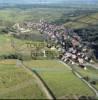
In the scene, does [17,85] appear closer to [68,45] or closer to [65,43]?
[68,45]

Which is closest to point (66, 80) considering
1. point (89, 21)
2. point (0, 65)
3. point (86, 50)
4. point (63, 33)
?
point (0, 65)

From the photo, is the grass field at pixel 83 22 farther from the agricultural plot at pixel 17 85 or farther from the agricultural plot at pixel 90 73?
the agricultural plot at pixel 17 85

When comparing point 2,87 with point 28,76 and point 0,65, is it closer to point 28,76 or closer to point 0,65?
point 28,76

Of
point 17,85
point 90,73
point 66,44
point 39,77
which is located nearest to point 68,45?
point 66,44

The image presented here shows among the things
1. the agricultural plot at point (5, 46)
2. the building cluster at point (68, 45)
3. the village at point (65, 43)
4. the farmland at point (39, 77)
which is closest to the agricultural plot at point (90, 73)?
the farmland at point (39, 77)

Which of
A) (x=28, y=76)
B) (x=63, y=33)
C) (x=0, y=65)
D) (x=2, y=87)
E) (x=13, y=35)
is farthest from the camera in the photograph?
(x=63, y=33)

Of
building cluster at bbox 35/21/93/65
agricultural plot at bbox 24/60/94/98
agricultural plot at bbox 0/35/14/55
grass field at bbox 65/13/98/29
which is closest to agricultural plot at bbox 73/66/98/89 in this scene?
agricultural plot at bbox 24/60/94/98

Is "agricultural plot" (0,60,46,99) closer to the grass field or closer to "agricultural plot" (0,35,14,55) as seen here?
"agricultural plot" (0,35,14,55)
